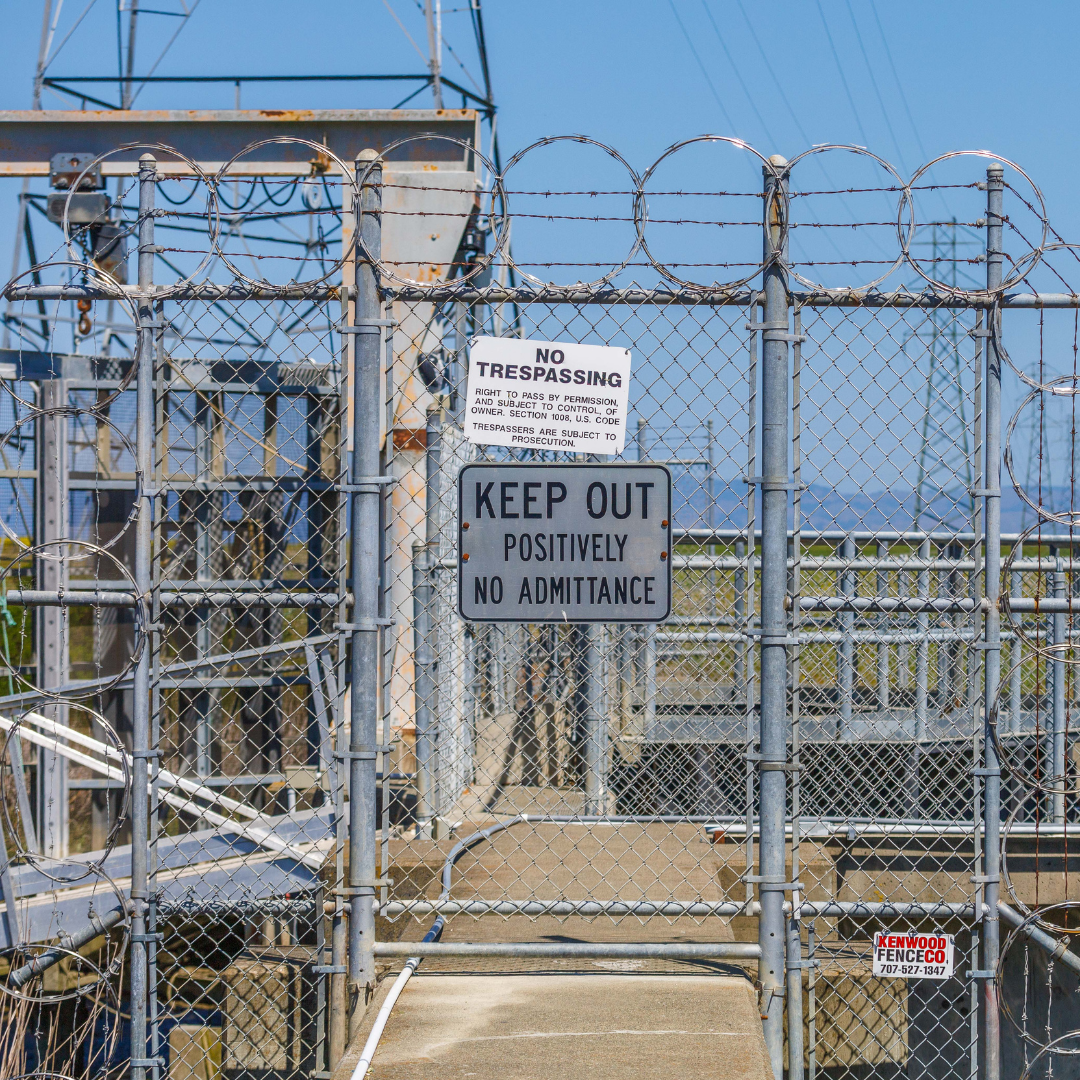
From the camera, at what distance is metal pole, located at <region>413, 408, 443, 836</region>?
5270mm

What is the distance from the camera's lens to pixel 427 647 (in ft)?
17.6

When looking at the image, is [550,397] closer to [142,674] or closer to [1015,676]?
[142,674]

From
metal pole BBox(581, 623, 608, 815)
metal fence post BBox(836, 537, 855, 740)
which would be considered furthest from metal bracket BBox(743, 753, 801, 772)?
metal fence post BBox(836, 537, 855, 740)

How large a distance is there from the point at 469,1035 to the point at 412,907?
54 centimetres

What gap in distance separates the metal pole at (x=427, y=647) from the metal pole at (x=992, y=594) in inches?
98.9

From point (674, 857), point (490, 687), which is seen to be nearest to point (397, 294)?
point (674, 857)

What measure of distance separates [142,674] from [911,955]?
2.79 meters

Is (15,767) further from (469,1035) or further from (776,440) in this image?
(776,440)

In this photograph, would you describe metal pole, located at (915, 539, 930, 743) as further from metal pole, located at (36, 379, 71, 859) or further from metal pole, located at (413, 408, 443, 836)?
metal pole, located at (36, 379, 71, 859)

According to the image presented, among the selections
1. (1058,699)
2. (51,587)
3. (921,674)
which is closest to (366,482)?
(1058,699)

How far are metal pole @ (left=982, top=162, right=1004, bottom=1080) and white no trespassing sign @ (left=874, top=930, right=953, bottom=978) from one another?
0.51ft

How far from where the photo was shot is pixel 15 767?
195 inches

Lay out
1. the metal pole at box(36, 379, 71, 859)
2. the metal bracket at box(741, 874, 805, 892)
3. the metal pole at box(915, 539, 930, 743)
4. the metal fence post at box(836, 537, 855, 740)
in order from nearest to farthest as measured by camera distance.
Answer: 1. the metal bracket at box(741, 874, 805, 892)
2. the metal pole at box(915, 539, 930, 743)
3. the metal fence post at box(836, 537, 855, 740)
4. the metal pole at box(36, 379, 71, 859)

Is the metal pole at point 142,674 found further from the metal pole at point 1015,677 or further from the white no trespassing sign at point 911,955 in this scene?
the metal pole at point 1015,677
